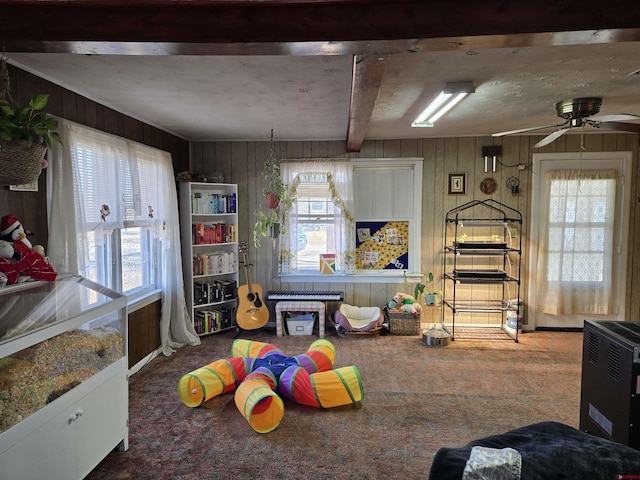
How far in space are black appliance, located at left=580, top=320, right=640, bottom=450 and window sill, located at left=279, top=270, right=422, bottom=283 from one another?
281 centimetres

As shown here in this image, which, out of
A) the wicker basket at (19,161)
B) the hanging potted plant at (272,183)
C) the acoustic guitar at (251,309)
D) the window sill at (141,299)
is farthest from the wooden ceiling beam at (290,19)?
the acoustic guitar at (251,309)

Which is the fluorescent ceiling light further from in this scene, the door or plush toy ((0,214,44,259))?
plush toy ((0,214,44,259))

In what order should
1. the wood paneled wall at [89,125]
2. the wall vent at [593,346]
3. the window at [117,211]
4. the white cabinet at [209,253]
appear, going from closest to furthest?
the wall vent at [593,346] < the wood paneled wall at [89,125] < the window at [117,211] < the white cabinet at [209,253]

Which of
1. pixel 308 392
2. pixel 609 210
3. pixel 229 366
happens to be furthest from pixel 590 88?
pixel 229 366

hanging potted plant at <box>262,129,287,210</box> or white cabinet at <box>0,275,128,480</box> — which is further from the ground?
hanging potted plant at <box>262,129,287,210</box>

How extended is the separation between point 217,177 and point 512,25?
11.8ft

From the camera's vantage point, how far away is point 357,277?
4758mm

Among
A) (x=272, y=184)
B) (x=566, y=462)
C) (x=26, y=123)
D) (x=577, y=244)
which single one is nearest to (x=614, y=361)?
(x=566, y=462)

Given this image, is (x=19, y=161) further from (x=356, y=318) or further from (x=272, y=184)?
(x=356, y=318)

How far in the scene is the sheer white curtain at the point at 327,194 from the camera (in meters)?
4.66

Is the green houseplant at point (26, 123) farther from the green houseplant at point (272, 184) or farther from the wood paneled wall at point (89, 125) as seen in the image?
the green houseplant at point (272, 184)

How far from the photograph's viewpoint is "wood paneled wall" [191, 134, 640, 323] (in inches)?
177

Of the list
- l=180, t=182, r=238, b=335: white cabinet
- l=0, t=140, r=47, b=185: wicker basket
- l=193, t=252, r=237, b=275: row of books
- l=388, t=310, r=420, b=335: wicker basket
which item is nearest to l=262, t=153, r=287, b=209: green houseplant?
l=180, t=182, r=238, b=335: white cabinet

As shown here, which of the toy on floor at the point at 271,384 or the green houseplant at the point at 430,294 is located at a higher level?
the green houseplant at the point at 430,294
